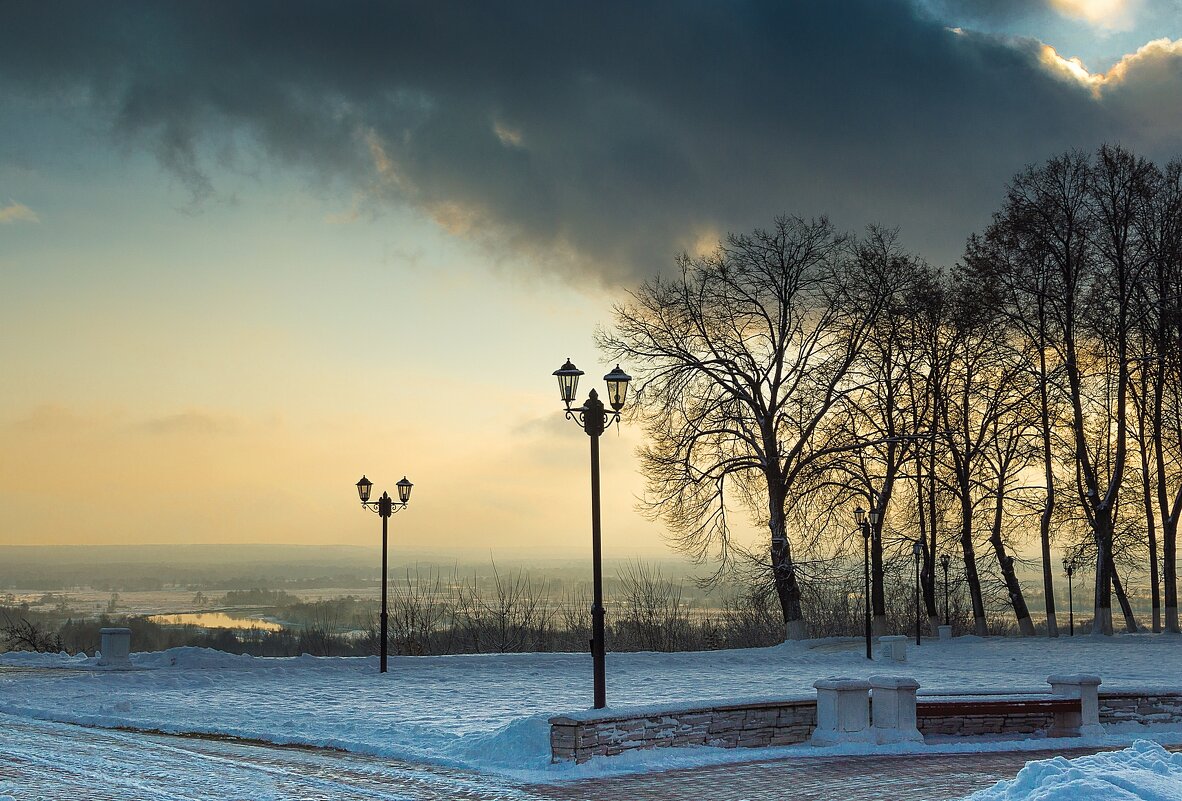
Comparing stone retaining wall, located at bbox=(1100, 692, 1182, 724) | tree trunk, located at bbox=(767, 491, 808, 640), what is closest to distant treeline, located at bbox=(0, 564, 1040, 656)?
tree trunk, located at bbox=(767, 491, 808, 640)

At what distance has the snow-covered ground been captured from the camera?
551 inches

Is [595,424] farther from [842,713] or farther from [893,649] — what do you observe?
[893,649]

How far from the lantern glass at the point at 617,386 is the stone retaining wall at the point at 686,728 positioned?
4065 mm

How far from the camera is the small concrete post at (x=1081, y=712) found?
53.1 feet

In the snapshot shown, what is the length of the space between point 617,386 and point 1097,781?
25.5ft

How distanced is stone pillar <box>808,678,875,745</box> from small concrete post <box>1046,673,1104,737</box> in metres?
3.16

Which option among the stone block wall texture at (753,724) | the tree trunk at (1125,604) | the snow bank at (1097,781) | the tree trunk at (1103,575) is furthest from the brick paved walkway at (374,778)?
the tree trunk at (1125,604)

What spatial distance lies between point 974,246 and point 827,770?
27.4 meters

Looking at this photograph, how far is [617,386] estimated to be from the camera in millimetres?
15297

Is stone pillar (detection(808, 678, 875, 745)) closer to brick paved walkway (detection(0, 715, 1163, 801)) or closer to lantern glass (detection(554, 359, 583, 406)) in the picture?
brick paved walkway (detection(0, 715, 1163, 801))

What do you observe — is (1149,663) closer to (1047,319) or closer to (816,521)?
(816,521)

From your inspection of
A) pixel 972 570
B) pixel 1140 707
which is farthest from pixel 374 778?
pixel 972 570

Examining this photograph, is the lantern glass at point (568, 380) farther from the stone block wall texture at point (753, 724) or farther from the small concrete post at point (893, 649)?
the small concrete post at point (893, 649)

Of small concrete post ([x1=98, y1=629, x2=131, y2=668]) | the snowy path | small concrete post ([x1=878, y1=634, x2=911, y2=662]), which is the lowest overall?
small concrete post ([x1=878, y1=634, x2=911, y2=662])
